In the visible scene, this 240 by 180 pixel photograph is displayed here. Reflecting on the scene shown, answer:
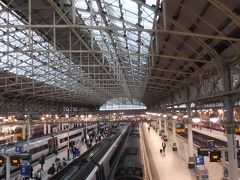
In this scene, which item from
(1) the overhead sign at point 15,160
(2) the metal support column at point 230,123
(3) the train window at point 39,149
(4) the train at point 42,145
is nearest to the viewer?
(2) the metal support column at point 230,123

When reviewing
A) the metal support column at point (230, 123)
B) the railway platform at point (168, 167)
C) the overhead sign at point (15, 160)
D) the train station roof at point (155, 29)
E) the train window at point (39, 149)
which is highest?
the train station roof at point (155, 29)

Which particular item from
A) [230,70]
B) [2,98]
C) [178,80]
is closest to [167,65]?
[178,80]

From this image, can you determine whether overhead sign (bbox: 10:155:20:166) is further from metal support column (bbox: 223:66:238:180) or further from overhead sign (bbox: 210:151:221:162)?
metal support column (bbox: 223:66:238:180)

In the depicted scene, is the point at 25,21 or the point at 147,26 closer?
the point at 147,26

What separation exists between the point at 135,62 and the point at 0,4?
13.7m

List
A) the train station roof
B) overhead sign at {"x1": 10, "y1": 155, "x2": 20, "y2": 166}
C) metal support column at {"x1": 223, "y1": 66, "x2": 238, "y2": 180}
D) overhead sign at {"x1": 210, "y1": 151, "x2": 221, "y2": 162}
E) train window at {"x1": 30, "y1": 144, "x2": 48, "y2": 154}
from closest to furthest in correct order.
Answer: the train station roof
metal support column at {"x1": 223, "y1": 66, "x2": 238, "y2": 180}
overhead sign at {"x1": 210, "y1": 151, "x2": 221, "y2": 162}
overhead sign at {"x1": 10, "y1": 155, "x2": 20, "y2": 166}
train window at {"x1": 30, "y1": 144, "x2": 48, "y2": 154}

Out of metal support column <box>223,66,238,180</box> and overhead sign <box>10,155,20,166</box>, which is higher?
metal support column <box>223,66,238,180</box>

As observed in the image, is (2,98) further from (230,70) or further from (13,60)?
(230,70)

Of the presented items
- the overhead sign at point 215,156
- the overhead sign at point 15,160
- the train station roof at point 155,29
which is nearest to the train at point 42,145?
the overhead sign at point 15,160

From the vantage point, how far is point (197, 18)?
13.6 meters

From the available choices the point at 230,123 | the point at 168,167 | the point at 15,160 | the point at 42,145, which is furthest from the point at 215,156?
the point at 42,145

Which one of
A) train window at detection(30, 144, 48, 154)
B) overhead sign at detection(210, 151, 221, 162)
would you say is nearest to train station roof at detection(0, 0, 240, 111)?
overhead sign at detection(210, 151, 221, 162)

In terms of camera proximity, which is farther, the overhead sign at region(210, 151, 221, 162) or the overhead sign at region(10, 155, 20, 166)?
the overhead sign at region(10, 155, 20, 166)

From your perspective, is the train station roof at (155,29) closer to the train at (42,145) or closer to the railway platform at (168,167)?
the railway platform at (168,167)
